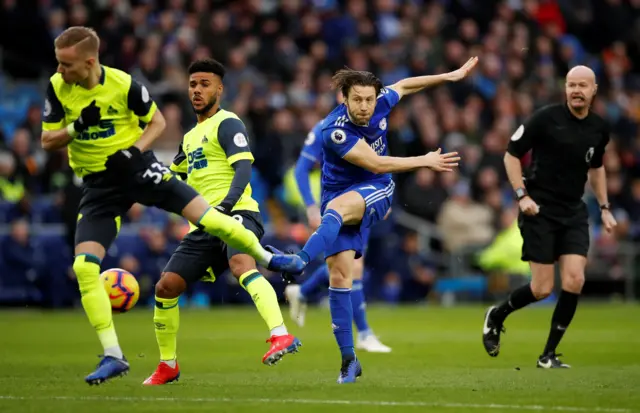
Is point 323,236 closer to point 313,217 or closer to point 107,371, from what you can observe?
point 107,371

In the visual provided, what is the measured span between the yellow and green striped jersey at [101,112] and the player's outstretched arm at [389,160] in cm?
161

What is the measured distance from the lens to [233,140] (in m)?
9.88

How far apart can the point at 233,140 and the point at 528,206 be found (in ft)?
9.20

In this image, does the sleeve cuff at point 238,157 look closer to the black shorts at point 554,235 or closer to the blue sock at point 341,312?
the blue sock at point 341,312

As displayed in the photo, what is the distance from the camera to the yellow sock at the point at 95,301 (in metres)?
9.14

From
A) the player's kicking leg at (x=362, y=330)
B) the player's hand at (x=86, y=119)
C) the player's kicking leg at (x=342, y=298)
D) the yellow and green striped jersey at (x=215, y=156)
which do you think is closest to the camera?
the player's hand at (x=86, y=119)

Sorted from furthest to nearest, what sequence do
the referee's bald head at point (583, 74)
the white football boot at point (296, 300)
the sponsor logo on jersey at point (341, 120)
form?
the white football boot at point (296, 300) < the referee's bald head at point (583, 74) < the sponsor logo on jersey at point (341, 120)

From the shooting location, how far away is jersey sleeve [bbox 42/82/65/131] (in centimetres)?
923

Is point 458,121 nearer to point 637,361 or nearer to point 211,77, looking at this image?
point 637,361

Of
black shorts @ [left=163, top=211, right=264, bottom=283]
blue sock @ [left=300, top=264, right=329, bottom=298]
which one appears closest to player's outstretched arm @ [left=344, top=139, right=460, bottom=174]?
black shorts @ [left=163, top=211, right=264, bottom=283]

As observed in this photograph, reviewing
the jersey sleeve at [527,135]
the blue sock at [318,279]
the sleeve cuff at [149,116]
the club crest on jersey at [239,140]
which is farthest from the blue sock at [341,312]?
the blue sock at [318,279]

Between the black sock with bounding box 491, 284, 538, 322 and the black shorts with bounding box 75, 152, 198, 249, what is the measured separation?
145 inches

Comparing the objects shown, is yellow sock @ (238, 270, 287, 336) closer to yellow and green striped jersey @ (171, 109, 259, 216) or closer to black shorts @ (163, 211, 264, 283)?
black shorts @ (163, 211, 264, 283)

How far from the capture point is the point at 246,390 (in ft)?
29.6
